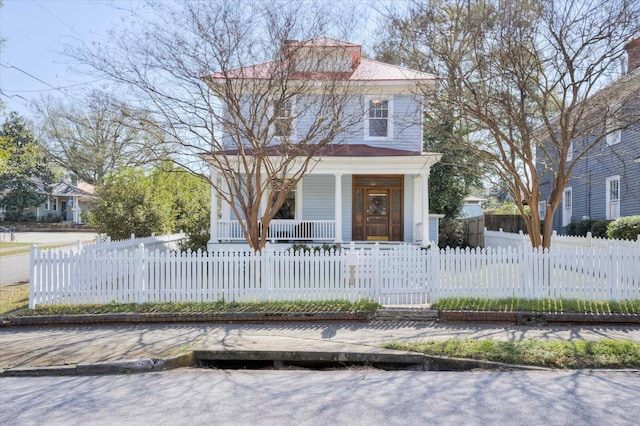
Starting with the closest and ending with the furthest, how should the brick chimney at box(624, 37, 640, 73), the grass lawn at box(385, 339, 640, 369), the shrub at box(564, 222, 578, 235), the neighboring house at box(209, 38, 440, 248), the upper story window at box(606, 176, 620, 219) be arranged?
the grass lawn at box(385, 339, 640, 369) < the brick chimney at box(624, 37, 640, 73) < the neighboring house at box(209, 38, 440, 248) < the upper story window at box(606, 176, 620, 219) < the shrub at box(564, 222, 578, 235)

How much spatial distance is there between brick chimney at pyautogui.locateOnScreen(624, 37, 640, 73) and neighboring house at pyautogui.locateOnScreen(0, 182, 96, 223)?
176 feet

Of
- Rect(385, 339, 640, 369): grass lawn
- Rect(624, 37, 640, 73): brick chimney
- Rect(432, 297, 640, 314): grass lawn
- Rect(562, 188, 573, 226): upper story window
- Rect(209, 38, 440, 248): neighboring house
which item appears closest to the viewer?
Rect(385, 339, 640, 369): grass lawn

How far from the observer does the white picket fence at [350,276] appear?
875cm

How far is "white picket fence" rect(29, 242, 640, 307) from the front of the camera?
8.75 metres

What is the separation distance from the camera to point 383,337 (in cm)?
719

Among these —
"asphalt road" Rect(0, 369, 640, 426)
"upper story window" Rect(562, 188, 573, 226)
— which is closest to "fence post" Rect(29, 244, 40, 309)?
"asphalt road" Rect(0, 369, 640, 426)

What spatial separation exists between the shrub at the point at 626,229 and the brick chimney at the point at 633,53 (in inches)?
192

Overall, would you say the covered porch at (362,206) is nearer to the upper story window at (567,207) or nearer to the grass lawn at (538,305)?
the grass lawn at (538,305)

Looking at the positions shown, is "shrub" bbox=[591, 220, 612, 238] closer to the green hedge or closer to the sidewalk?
the green hedge

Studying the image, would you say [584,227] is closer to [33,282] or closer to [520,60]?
[520,60]

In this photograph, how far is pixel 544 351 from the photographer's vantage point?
245 inches

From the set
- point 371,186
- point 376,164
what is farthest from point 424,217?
point 371,186

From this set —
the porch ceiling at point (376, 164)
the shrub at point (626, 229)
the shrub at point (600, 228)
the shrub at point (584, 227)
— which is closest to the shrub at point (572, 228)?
the shrub at point (584, 227)

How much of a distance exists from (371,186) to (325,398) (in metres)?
13.3
